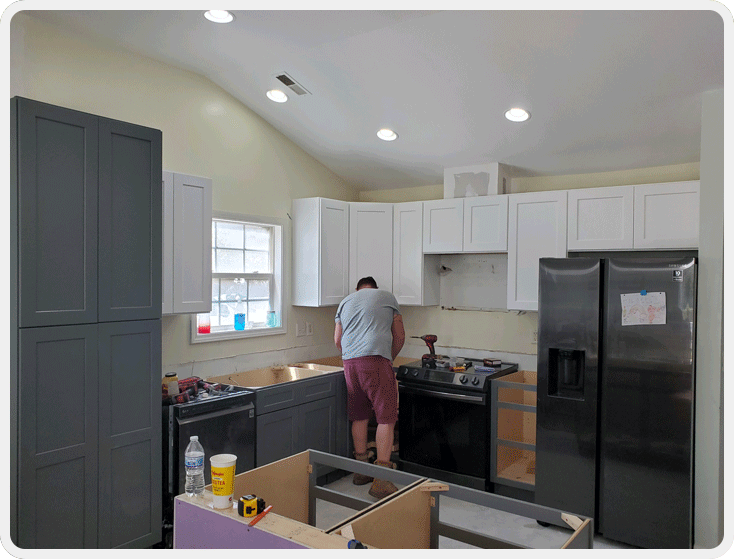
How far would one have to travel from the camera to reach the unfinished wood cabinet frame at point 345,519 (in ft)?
6.53

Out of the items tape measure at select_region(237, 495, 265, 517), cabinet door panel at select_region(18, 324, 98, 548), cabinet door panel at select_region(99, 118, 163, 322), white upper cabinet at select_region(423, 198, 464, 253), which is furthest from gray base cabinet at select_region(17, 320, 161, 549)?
white upper cabinet at select_region(423, 198, 464, 253)

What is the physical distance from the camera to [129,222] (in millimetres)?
3213

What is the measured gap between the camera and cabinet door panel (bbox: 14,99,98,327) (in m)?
2.79

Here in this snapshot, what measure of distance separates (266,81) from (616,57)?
239 centimetres

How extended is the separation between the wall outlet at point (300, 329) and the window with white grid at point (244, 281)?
0.22 meters

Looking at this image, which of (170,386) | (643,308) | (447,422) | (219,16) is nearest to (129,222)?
(170,386)

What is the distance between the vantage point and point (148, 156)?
3.30 metres

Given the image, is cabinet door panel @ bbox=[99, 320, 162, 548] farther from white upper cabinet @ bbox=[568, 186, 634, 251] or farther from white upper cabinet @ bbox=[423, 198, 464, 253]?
white upper cabinet @ bbox=[568, 186, 634, 251]

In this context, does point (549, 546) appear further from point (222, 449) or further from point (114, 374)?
point (114, 374)

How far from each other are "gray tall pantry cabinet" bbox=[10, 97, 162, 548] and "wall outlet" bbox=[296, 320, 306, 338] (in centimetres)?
200

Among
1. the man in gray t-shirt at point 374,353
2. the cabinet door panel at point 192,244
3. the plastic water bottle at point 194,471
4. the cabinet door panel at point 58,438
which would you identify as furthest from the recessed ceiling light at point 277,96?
the plastic water bottle at point 194,471

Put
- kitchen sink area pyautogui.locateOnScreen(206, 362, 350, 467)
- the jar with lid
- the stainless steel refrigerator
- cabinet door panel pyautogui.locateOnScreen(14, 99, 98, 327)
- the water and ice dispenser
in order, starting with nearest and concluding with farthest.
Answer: cabinet door panel pyautogui.locateOnScreen(14, 99, 98, 327), the stainless steel refrigerator, the jar with lid, the water and ice dispenser, kitchen sink area pyautogui.locateOnScreen(206, 362, 350, 467)

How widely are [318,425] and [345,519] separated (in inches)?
86.7

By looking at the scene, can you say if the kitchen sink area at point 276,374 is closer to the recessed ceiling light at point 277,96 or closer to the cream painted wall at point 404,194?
the cream painted wall at point 404,194
